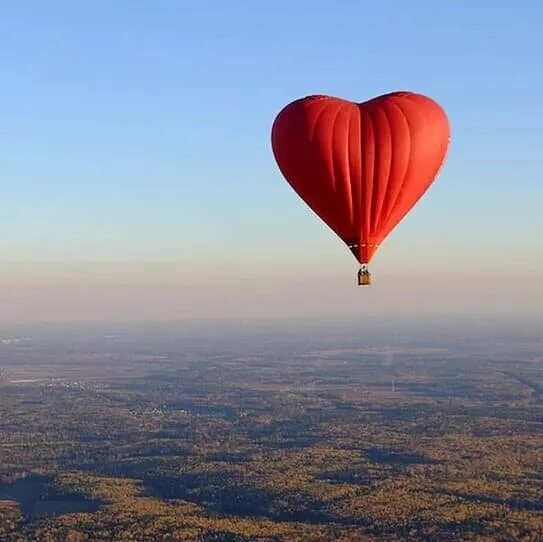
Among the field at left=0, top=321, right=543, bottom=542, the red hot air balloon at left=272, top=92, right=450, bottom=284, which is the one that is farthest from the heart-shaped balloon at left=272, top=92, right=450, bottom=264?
the field at left=0, top=321, right=543, bottom=542

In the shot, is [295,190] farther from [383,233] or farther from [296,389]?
[296,389]

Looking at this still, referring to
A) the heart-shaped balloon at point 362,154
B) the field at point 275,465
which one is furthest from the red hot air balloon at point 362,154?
the field at point 275,465

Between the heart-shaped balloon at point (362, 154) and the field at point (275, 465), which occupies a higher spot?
the heart-shaped balloon at point (362, 154)

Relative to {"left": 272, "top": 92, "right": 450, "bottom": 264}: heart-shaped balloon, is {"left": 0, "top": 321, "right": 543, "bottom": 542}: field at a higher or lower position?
lower

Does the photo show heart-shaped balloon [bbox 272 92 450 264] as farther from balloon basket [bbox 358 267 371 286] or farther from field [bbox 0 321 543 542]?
field [bbox 0 321 543 542]

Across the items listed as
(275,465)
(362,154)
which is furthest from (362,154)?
(275,465)

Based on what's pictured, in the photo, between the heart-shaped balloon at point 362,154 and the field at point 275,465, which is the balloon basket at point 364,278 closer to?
the heart-shaped balloon at point 362,154

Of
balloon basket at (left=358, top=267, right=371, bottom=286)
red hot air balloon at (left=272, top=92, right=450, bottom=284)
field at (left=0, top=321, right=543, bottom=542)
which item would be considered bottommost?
field at (left=0, top=321, right=543, bottom=542)

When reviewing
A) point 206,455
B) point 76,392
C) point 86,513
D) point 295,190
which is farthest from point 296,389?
point 295,190
